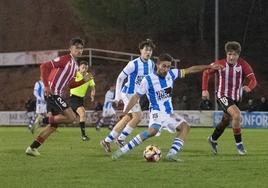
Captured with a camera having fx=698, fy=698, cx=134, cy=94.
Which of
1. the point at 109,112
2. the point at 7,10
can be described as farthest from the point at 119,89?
the point at 7,10

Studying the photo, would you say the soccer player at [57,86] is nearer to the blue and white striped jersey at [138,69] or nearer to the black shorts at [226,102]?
the blue and white striped jersey at [138,69]

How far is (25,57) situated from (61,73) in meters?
38.3

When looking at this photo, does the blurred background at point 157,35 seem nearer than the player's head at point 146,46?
No

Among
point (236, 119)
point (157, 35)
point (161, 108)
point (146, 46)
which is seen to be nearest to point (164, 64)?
point (161, 108)

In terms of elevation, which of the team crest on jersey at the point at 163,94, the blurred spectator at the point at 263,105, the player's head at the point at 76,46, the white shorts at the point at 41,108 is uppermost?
the blurred spectator at the point at 263,105

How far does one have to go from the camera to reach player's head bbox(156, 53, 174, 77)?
42.8 ft

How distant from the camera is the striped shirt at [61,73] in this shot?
1498 cm

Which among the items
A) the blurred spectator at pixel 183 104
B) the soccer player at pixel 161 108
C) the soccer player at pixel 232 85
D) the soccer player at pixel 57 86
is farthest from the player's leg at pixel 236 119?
the blurred spectator at pixel 183 104

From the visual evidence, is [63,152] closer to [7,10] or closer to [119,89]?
[119,89]

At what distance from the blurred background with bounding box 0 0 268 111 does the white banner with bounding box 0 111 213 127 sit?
4088 millimetres

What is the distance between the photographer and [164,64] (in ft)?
43.1

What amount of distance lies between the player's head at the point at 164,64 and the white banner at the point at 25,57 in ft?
123

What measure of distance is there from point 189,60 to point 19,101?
42.4ft

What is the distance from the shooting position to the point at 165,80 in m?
13.3
